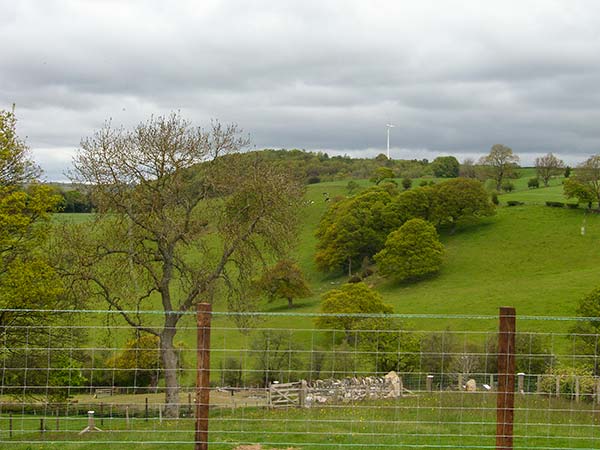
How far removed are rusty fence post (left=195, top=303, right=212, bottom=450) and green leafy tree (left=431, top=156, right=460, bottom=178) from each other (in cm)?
11118

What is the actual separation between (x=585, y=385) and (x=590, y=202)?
62388mm

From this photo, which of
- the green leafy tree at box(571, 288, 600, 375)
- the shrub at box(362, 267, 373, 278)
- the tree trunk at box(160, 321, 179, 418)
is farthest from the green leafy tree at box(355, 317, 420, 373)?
the shrub at box(362, 267, 373, 278)

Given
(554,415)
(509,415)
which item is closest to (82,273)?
(554,415)

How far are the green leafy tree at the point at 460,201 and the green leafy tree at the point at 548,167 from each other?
112 feet

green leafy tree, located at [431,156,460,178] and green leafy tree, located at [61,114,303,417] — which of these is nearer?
green leafy tree, located at [61,114,303,417]

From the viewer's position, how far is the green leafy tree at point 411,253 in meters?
64.6

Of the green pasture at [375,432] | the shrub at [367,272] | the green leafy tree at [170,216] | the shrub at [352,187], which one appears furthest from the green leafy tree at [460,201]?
the green pasture at [375,432]

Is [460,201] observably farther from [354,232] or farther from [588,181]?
[588,181]

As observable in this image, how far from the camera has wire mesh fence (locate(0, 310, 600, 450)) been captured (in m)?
11.4

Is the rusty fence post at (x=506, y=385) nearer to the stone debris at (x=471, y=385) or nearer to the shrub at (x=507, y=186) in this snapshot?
the stone debris at (x=471, y=385)

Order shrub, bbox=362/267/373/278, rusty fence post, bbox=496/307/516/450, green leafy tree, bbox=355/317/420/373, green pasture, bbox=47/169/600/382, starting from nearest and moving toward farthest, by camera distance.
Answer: rusty fence post, bbox=496/307/516/450
green leafy tree, bbox=355/317/420/373
green pasture, bbox=47/169/600/382
shrub, bbox=362/267/373/278

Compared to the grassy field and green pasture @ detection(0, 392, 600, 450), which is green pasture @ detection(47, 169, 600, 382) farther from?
green pasture @ detection(0, 392, 600, 450)

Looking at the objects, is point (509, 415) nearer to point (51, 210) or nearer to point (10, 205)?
point (10, 205)

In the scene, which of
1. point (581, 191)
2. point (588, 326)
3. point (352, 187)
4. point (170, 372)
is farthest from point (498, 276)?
point (170, 372)
